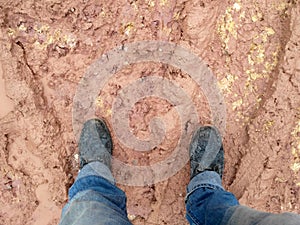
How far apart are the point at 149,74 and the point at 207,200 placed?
622mm

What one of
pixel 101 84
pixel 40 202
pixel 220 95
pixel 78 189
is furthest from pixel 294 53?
→ pixel 40 202

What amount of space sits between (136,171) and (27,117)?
568mm

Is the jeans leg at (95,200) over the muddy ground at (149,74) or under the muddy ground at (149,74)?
under

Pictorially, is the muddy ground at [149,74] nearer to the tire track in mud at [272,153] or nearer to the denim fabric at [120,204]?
the tire track in mud at [272,153]

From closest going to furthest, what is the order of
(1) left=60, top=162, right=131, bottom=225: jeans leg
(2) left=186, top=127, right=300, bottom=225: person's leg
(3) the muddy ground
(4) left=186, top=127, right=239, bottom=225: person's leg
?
(2) left=186, top=127, right=300, bottom=225: person's leg < (1) left=60, top=162, right=131, bottom=225: jeans leg < (4) left=186, top=127, right=239, bottom=225: person's leg < (3) the muddy ground

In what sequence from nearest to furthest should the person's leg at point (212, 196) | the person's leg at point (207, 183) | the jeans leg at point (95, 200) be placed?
1. the person's leg at point (212, 196)
2. the jeans leg at point (95, 200)
3. the person's leg at point (207, 183)

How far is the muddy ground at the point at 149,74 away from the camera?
5.53ft

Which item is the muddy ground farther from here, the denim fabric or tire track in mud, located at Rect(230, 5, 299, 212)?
the denim fabric

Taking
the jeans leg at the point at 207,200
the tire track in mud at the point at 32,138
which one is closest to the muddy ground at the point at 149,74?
the tire track in mud at the point at 32,138

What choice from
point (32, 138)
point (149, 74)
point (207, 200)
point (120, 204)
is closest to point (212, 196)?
point (207, 200)

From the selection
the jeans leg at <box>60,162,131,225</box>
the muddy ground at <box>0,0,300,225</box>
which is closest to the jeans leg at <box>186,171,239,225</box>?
the muddy ground at <box>0,0,300,225</box>

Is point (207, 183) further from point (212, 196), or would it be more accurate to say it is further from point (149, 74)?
point (149, 74)

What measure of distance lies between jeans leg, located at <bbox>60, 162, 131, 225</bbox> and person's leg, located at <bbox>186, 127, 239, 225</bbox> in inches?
11.9

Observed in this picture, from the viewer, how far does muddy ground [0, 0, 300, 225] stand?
1.69 metres
